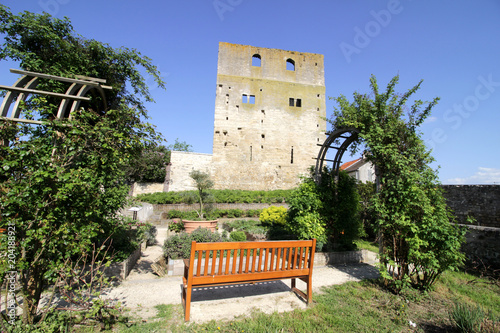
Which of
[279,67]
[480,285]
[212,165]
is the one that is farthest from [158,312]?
[279,67]

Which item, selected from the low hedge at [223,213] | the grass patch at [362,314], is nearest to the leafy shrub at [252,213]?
the low hedge at [223,213]

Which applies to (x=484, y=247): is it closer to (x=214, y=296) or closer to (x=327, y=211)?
(x=327, y=211)

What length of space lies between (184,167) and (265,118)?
824 centimetres

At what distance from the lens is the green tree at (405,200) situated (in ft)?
12.6

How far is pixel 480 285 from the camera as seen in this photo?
175 inches

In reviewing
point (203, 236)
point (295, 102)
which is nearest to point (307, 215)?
point (203, 236)

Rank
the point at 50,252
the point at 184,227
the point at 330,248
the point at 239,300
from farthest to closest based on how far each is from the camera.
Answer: the point at 184,227
the point at 330,248
the point at 239,300
the point at 50,252

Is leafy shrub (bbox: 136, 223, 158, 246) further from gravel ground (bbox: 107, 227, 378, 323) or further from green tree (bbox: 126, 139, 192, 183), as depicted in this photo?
green tree (bbox: 126, 139, 192, 183)

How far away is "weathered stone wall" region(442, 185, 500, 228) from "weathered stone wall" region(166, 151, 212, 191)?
51.7ft

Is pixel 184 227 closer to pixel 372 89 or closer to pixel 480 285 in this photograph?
pixel 372 89

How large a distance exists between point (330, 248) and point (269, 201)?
8311 mm

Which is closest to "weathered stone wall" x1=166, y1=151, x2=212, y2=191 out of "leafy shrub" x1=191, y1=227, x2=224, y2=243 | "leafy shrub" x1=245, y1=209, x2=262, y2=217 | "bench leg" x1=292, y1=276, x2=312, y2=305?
"leafy shrub" x1=245, y1=209, x2=262, y2=217

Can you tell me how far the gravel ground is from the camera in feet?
10.5

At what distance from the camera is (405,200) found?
409 cm
